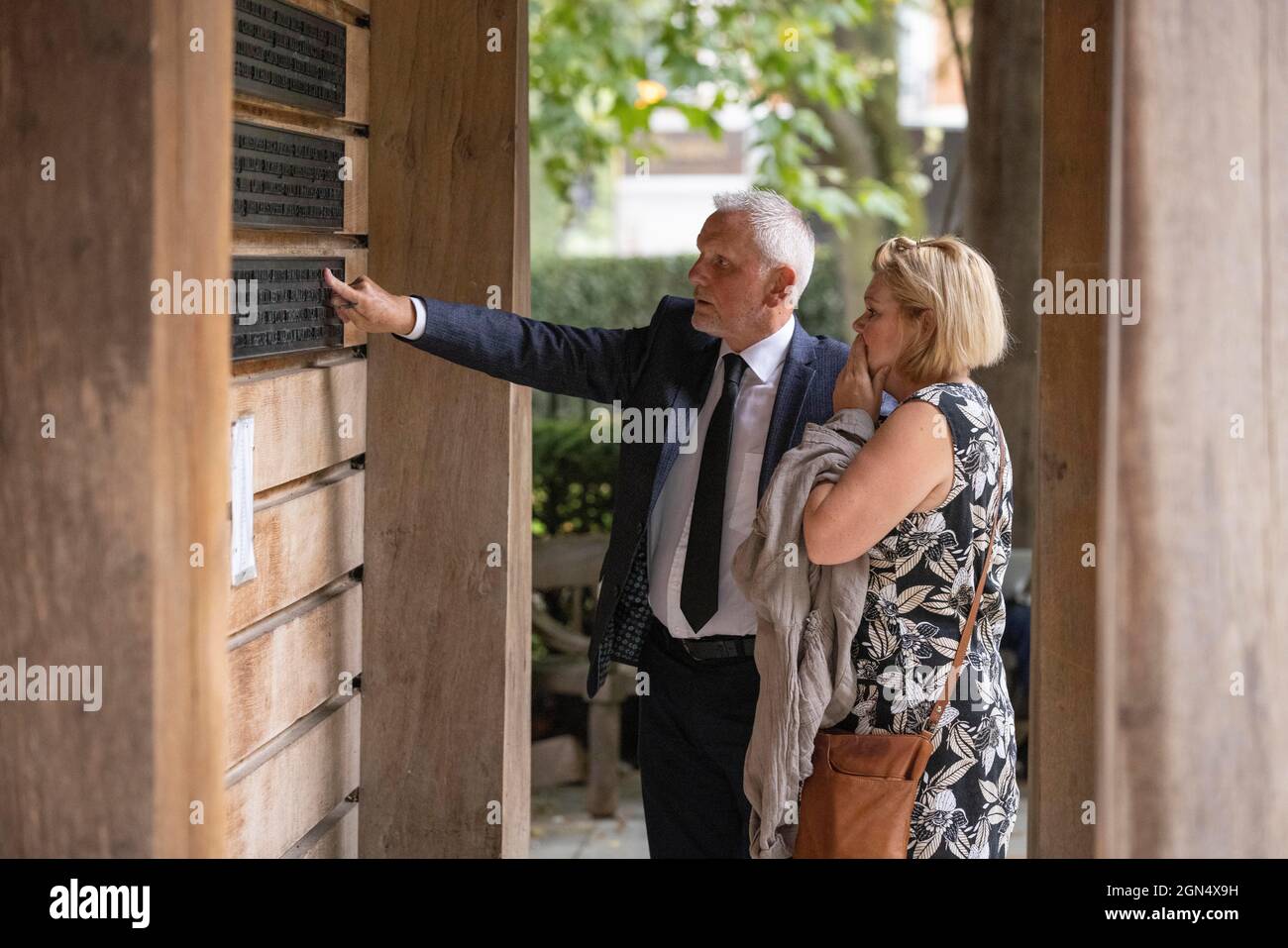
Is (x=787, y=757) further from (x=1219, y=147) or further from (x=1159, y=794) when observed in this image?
(x=1219, y=147)

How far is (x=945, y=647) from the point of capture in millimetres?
2438

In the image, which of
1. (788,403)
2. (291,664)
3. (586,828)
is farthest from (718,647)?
(586,828)

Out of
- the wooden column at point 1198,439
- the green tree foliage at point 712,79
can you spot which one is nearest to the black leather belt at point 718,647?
the wooden column at point 1198,439

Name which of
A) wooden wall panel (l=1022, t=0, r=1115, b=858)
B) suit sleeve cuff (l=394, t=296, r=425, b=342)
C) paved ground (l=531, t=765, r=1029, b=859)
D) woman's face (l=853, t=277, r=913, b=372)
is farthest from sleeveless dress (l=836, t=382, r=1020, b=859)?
paved ground (l=531, t=765, r=1029, b=859)

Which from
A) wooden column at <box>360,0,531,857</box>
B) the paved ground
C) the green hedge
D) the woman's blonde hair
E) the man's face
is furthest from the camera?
the green hedge

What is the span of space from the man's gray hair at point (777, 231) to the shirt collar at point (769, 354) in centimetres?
9

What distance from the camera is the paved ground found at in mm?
5449

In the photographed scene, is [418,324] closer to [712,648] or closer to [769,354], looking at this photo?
[769,354]

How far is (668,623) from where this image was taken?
9.66 ft

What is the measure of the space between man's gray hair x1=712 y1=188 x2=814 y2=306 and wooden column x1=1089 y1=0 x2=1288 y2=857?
47.5 inches

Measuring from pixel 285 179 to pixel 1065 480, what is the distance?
1.74 meters

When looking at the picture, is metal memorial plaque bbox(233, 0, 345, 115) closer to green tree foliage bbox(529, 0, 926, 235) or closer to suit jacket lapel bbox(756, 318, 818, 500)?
suit jacket lapel bbox(756, 318, 818, 500)

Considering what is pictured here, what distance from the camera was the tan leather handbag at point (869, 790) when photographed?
7.73ft

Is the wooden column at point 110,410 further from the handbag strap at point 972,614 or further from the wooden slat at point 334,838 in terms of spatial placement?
the handbag strap at point 972,614
